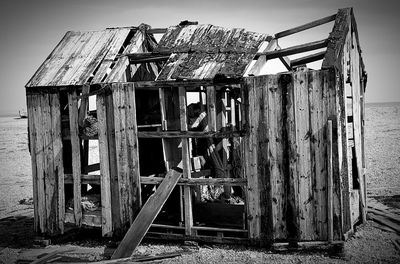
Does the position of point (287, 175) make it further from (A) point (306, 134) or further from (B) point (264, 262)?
(B) point (264, 262)

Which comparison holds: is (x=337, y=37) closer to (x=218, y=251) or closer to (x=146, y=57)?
(x=146, y=57)

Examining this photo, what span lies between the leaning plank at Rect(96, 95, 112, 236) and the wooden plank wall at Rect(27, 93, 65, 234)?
109cm

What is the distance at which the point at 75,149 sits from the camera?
8039 mm

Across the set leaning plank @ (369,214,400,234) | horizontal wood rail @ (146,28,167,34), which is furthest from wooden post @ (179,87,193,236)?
leaning plank @ (369,214,400,234)

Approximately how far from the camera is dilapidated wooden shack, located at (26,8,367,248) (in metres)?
6.79

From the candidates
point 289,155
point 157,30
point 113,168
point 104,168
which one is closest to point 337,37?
point 289,155

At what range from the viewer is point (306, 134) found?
679 centimetres

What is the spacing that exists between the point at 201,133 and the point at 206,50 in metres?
2.02

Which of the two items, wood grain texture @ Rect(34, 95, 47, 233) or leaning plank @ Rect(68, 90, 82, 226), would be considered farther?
wood grain texture @ Rect(34, 95, 47, 233)

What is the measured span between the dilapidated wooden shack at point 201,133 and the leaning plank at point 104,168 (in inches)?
0.9

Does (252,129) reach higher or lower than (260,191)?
higher

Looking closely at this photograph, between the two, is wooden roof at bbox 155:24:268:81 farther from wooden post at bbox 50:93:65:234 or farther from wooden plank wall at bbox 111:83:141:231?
wooden post at bbox 50:93:65:234

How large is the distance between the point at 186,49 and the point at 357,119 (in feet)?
14.3

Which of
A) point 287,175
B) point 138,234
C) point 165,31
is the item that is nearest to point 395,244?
point 287,175
